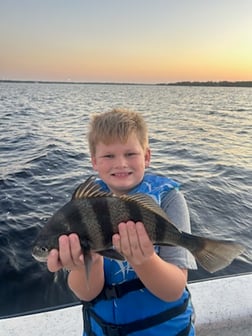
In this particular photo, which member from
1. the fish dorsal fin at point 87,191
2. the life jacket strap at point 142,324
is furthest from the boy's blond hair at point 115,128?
the life jacket strap at point 142,324

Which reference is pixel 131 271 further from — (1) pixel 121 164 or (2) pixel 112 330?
(1) pixel 121 164

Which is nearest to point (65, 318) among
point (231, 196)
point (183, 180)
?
point (231, 196)

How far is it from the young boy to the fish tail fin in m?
0.25

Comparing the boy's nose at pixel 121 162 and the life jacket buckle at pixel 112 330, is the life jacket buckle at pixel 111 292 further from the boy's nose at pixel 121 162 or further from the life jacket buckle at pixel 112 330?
the boy's nose at pixel 121 162

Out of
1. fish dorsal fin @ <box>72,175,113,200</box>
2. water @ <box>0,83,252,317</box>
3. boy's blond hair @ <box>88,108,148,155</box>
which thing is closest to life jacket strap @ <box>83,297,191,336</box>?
fish dorsal fin @ <box>72,175,113,200</box>

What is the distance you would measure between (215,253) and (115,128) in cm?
100

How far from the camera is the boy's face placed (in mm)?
2457

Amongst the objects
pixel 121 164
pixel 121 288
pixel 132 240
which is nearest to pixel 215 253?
pixel 132 240

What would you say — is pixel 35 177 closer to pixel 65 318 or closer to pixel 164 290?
pixel 65 318

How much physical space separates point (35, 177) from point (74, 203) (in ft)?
26.1

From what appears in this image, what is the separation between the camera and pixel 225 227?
23.4ft

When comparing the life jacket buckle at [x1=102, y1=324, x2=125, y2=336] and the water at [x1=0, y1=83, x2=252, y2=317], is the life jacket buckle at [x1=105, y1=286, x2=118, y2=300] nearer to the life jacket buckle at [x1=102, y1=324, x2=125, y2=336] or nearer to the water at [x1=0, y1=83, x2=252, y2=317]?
the life jacket buckle at [x1=102, y1=324, x2=125, y2=336]

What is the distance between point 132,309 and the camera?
235 centimetres

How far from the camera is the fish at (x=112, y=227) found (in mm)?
1956
